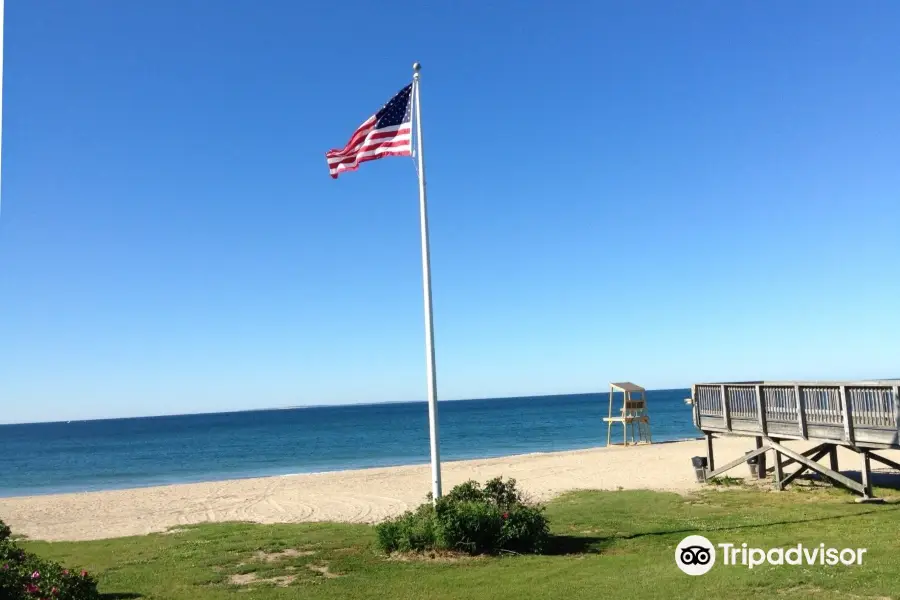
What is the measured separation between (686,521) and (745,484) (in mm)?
6685

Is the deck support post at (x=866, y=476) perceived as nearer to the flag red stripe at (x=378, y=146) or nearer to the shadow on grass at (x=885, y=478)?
the shadow on grass at (x=885, y=478)

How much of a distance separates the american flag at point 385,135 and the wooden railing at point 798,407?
1038 cm

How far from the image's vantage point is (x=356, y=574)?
384 inches

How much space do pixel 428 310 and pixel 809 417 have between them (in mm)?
9763

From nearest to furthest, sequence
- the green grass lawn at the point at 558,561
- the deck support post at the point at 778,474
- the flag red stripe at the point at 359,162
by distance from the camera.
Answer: the green grass lawn at the point at 558,561 < the flag red stripe at the point at 359,162 < the deck support post at the point at 778,474

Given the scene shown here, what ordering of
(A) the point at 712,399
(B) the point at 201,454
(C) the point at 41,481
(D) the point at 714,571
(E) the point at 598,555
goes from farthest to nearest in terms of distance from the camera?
(B) the point at 201,454 < (C) the point at 41,481 < (A) the point at 712,399 < (E) the point at 598,555 < (D) the point at 714,571

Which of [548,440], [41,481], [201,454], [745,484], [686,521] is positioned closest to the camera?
[686,521]

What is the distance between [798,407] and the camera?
52.0ft

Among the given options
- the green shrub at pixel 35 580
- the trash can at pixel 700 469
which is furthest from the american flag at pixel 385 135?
the trash can at pixel 700 469

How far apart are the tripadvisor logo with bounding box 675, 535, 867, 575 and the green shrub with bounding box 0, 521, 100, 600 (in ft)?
24.2

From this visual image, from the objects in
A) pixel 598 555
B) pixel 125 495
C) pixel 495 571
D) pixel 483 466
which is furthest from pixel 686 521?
pixel 125 495

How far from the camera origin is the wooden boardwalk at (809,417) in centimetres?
1362

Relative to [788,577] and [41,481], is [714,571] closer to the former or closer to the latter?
[788,577]

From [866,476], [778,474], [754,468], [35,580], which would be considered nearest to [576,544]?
[866,476]
